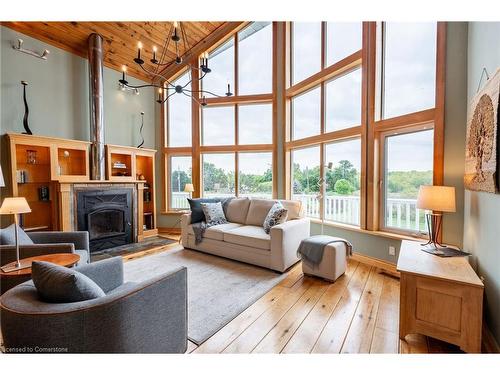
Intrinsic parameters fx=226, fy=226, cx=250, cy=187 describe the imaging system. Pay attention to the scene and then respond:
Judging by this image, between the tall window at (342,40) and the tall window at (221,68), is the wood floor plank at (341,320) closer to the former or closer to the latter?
the tall window at (342,40)

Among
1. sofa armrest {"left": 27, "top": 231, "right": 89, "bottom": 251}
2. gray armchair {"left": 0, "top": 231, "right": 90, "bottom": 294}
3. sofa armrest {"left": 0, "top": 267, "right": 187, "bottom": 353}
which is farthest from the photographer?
sofa armrest {"left": 27, "top": 231, "right": 89, "bottom": 251}

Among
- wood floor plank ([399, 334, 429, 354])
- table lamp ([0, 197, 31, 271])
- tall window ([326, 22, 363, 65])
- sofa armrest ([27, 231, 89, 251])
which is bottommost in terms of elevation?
wood floor plank ([399, 334, 429, 354])

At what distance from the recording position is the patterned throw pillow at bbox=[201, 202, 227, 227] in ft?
13.4

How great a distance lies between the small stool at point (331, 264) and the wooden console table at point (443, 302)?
36.3 inches

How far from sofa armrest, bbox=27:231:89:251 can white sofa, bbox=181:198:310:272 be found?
1665mm

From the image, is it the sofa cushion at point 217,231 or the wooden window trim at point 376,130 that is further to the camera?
the sofa cushion at point 217,231

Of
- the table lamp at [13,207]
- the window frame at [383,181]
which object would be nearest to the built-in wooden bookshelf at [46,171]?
the table lamp at [13,207]

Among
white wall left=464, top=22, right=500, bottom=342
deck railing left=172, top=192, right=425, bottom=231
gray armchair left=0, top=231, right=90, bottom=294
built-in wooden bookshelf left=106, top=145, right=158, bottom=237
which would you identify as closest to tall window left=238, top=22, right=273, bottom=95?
deck railing left=172, top=192, right=425, bottom=231

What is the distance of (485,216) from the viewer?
1.88m

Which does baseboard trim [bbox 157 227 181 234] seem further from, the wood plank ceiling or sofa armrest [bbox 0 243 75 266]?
the wood plank ceiling

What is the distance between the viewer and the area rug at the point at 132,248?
13.0ft

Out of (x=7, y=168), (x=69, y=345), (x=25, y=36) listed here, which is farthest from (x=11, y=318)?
(x=25, y=36)

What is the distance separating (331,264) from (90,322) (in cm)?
246
